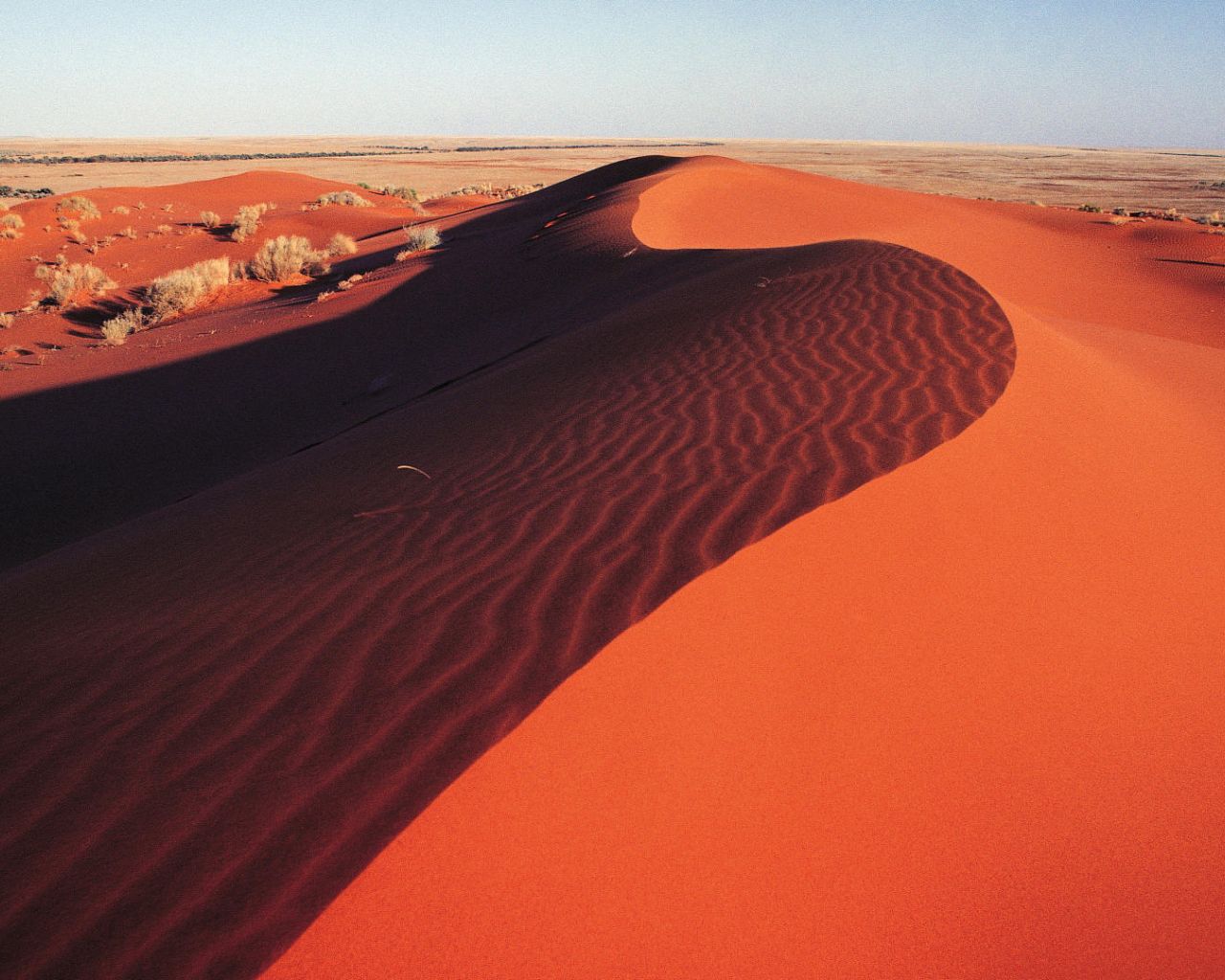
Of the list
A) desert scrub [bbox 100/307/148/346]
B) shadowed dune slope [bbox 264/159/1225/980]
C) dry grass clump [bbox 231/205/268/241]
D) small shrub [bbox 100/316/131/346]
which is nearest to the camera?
shadowed dune slope [bbox 264/159/1225/980]

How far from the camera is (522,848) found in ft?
7.03

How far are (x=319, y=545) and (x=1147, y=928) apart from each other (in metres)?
3.69

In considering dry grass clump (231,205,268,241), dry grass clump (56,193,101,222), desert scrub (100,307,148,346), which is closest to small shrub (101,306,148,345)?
desert scrub (100,307,148,346)

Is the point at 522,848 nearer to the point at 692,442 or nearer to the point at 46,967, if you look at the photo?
the point at 46,967

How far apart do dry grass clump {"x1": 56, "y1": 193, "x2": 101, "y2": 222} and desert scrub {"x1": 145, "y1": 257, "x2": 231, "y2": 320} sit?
1150 centimetres

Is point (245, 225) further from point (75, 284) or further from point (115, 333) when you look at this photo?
point (115, 333)

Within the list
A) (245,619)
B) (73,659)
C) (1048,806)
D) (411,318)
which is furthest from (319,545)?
(411,318)

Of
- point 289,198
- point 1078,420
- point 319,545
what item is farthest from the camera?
point 289,198

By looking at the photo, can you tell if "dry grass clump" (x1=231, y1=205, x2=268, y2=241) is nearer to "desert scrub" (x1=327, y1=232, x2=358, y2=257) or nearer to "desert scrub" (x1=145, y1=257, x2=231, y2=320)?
"desert scrub" (x1=327, y1=232, x2=358, y2=257)

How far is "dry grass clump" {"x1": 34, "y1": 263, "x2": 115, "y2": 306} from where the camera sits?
1850cm

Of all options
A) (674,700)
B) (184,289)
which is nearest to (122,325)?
(184,289)

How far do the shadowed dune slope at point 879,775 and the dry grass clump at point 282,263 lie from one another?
61.8 ft

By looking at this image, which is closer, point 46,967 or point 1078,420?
point 46,967

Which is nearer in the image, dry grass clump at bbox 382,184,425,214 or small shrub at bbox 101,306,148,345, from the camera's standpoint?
small shrub at bbox 101,306,148,345
